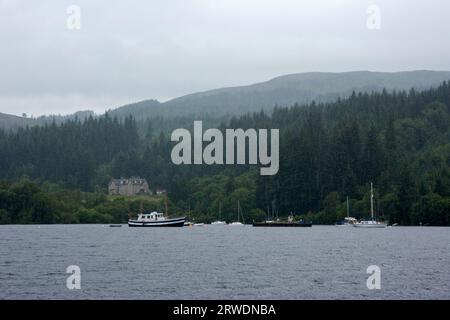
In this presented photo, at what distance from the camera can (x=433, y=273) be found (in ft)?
263

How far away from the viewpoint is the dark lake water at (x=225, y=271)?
6412 centimetres

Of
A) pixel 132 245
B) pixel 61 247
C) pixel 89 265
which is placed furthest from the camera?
pixel 132 245

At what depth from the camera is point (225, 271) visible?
81.4 meters

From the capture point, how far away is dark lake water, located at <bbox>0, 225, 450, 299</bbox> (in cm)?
6412
